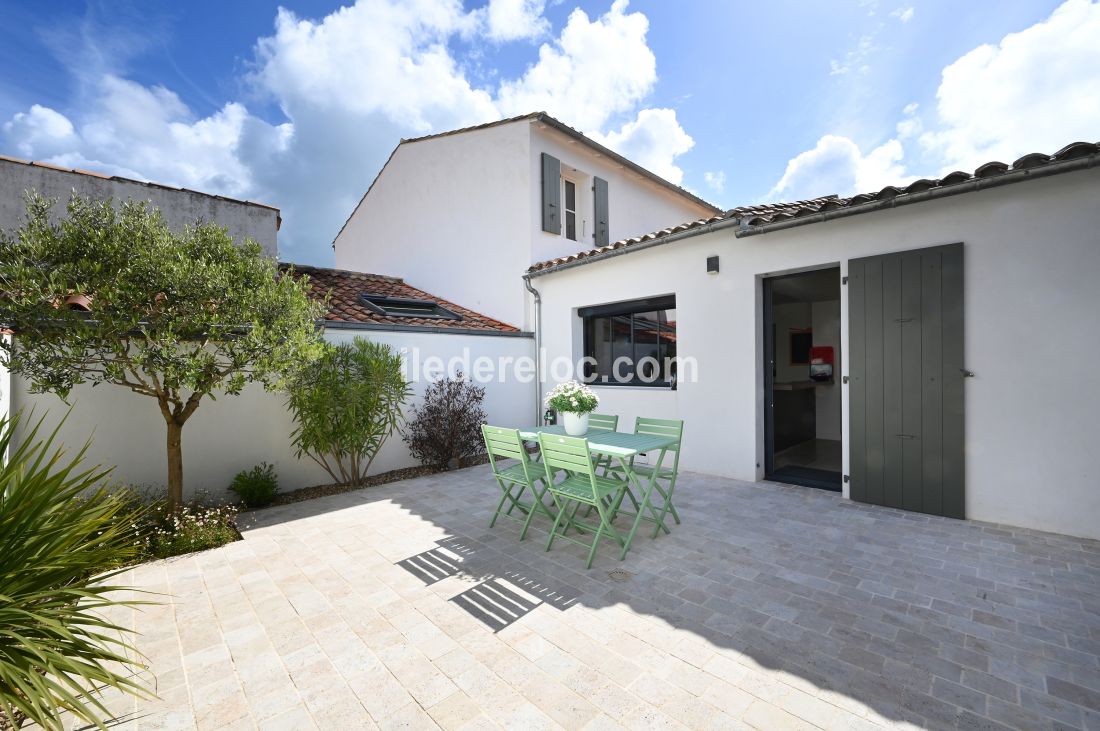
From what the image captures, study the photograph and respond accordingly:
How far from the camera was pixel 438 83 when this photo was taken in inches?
384

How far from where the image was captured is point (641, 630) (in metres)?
2.71

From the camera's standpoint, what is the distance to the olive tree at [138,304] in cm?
360

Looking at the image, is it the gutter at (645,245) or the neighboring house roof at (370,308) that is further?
the neighboring house roof at (370,308)

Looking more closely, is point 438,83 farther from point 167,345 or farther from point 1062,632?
point 1062,632

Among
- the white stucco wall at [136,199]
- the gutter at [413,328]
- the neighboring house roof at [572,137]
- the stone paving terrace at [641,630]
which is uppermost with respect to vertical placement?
the neighboring house roof at [572,137]

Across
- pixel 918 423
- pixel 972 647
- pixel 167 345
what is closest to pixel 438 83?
pixel 167 345

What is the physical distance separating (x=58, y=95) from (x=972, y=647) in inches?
453

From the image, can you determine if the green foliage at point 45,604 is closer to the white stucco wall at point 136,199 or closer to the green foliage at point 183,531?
the green foliage at point 183,531

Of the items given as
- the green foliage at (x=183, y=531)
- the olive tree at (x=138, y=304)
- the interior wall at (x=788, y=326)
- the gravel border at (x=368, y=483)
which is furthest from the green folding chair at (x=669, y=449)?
the interior wall at (x=788, y=326)

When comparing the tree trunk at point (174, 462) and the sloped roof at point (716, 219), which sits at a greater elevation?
the sloped roof at point (716, 219)

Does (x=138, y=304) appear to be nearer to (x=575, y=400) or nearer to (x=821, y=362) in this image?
(x=575, y=400)

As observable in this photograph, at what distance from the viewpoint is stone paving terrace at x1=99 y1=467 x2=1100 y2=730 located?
209 centimetres

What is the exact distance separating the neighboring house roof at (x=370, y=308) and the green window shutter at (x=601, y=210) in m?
3.18

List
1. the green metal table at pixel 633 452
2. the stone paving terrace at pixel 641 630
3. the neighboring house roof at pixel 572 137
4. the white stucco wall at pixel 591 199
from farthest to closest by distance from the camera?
1. the white stucco wall at pixel 591 199
2. the neighboring house roof at pixel 572 137
3. the green metal table at pixel 633 452
4. the stone paving terrace at pixel 641 630
